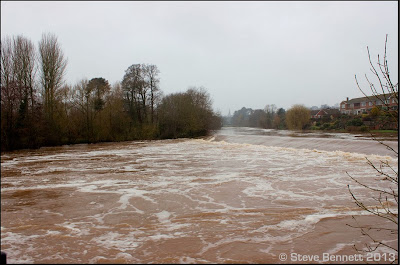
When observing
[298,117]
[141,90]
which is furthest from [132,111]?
[298,117]

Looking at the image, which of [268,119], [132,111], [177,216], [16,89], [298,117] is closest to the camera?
[16,89]

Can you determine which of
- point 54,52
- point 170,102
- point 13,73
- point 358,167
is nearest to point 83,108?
point 170,102

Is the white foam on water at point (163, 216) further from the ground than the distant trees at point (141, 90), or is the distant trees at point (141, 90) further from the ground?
the distant trees at point (141, 90)

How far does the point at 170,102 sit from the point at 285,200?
32552 mm

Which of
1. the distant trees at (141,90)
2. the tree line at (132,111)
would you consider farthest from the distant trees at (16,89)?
the distant trees at (141,90)

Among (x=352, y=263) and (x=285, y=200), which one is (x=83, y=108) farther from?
(x=352, y=263)

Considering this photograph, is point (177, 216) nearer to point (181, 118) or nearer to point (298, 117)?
point (181, 118)

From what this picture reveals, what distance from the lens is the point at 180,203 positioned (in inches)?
271

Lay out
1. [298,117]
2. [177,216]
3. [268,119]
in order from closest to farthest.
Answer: [177,216] → [298,117] → [268,119]

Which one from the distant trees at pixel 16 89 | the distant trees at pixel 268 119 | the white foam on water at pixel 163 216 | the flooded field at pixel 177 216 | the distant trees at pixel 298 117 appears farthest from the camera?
the distant trees at pixel 268 119

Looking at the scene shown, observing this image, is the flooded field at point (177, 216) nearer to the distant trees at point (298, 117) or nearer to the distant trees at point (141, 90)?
the distant trees at point (141, 90)

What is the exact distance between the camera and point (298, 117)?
154 ft

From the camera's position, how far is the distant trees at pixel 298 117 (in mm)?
46438

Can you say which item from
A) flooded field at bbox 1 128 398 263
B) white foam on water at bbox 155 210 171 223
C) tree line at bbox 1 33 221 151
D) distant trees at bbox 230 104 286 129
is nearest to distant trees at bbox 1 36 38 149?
flooded field at bbox 1 128 398 263
